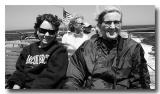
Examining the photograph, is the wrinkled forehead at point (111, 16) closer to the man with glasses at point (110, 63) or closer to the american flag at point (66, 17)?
the man with glasses at point (110, 63)

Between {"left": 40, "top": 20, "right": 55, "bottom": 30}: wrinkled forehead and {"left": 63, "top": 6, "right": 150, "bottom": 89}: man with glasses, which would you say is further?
{"left": 40, "top": 20, "right": 55, "bottom": 30}: wrinkled forehead

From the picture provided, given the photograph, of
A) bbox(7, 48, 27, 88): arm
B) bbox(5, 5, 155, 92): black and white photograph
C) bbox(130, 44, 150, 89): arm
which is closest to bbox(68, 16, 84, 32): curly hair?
bbox(5, 5, 155, 92): black and white photograph

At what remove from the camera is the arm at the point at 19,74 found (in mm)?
2184

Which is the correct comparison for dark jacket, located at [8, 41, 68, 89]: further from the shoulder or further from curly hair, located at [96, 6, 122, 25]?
curly hair, located at [96, 6, 122, 25]

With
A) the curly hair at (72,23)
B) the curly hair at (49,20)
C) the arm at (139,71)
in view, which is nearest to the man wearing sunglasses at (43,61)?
the curly hair at (49,20)

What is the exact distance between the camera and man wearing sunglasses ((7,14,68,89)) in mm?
2150

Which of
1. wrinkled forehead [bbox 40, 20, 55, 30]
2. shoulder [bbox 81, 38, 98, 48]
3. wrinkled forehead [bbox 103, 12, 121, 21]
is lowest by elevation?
shoulder [bbox 81, 38, 98, 48]

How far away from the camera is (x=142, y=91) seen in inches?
85.7

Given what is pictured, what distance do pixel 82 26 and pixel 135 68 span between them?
0.59 m

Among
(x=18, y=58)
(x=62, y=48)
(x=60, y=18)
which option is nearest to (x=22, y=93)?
(x=18, y=58)

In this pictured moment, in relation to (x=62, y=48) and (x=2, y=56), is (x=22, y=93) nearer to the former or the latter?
(x=2, y=56)

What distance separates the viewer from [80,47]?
218cm

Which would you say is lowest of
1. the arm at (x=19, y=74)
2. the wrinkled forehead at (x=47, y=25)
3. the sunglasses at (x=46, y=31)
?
the arm at (x=19, y=74)

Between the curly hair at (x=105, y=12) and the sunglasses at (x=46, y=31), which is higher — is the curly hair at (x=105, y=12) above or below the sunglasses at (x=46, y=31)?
above
